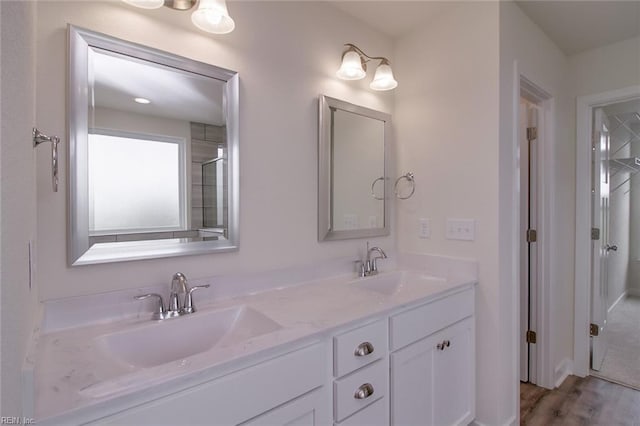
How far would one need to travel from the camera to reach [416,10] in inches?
73.0

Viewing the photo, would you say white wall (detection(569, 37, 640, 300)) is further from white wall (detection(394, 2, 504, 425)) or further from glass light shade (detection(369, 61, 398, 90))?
glass light shade (detection(369, 61, 398, 90))

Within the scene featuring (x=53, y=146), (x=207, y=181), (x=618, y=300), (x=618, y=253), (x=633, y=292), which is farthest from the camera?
(x=633, y=292)

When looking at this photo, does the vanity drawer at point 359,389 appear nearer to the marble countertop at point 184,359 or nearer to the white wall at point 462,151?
the marble countertop at point 184,359

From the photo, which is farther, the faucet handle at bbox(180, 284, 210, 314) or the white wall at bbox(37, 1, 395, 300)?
the faucet handle at bbox(180, 284, 210, 314)

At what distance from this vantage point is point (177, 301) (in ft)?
3.86

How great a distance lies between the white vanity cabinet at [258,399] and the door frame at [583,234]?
240 cm

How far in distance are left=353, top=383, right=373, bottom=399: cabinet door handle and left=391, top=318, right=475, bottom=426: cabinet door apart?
0.48 feet

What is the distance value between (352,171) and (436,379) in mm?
1203

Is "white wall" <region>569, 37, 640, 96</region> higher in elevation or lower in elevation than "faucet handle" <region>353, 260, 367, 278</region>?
higher

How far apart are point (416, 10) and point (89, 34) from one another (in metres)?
1.71

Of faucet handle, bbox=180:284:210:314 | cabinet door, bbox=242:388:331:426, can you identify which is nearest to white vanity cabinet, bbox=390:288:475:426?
cabinet door, bbox=242:388:331:426

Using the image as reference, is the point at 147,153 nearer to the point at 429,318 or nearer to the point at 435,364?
the point at 429,318

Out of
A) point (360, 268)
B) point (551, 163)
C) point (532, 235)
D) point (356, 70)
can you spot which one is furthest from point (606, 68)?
point (360, 268)

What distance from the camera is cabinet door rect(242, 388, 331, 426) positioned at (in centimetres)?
90
